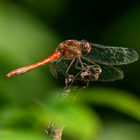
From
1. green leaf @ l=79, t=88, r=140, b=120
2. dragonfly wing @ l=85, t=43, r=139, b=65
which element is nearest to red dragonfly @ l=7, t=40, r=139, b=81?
dragonfly wing @ l=85, t=43, r=139, b=65

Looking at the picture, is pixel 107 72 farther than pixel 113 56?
No

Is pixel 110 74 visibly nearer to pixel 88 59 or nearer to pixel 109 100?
pixel 88 59

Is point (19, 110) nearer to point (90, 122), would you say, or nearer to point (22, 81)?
point (90, 122)

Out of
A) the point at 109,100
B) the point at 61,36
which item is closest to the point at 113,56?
the point at 109,100

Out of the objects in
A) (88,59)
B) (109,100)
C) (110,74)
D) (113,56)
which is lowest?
(109,100)

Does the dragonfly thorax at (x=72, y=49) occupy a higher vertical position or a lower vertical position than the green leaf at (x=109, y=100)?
higher

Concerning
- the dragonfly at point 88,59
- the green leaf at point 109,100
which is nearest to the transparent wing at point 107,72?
the dragonfly at point 88,59

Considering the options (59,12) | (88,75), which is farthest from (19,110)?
(59,12)

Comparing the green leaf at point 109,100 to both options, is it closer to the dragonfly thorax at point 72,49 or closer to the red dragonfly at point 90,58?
the red dragonfly at point 90,58

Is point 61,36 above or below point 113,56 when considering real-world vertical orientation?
above
